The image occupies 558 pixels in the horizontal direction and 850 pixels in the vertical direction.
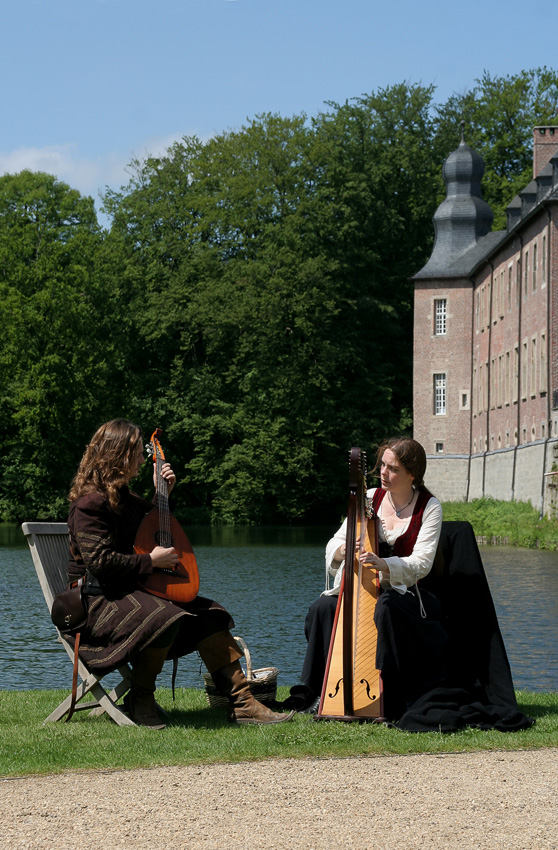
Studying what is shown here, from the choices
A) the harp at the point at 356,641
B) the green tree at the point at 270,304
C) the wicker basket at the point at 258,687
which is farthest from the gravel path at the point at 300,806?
the green tree at the point at 270,304

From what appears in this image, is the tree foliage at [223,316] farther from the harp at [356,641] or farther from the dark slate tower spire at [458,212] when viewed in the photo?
the harp at [356,641]

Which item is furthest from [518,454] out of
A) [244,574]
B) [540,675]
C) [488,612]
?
[488,612]

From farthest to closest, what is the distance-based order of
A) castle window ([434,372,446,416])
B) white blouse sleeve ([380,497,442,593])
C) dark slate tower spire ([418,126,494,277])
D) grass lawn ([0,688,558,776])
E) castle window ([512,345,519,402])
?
1. castle window ([434,372,446,416])
2. dark slate tower spire ([418,126,494,277])
3. castle window ([512,345,519,402])
4. white blouse sleeve ([380,497,442,593])
5. grass lawn ([0,688,558,776])

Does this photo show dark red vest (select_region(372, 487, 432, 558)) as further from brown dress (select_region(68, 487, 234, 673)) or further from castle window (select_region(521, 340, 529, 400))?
castle window (select_region(521, 340, 529, 400))

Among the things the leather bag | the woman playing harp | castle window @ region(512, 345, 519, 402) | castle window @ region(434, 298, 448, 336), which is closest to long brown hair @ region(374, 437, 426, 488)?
the woman playing harp

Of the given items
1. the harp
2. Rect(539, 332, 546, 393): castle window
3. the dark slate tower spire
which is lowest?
the harp

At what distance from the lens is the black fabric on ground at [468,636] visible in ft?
21.7

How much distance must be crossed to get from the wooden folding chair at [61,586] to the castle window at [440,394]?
157 ft

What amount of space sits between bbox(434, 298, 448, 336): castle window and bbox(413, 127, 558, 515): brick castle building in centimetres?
4

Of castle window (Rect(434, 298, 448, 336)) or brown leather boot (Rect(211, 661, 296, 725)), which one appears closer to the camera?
brown leather boot (Rect(211, 661, 296, 725))

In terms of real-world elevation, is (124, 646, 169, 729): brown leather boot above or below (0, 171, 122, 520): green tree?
below

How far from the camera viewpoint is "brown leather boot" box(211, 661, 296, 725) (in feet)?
21.8

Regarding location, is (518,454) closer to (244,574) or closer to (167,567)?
(244,574)

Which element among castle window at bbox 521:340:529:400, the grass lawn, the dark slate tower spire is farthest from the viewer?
the dark slate tower spire
